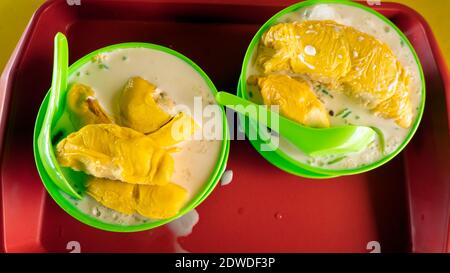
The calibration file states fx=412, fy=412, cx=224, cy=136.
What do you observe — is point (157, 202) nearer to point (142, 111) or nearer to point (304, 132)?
point (142, 111)

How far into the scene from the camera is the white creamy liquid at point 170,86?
69 cm

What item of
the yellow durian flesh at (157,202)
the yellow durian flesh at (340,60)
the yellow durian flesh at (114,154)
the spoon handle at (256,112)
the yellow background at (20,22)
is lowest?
the yellow durian flesh at (157,202)

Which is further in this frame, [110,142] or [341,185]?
[341,185]

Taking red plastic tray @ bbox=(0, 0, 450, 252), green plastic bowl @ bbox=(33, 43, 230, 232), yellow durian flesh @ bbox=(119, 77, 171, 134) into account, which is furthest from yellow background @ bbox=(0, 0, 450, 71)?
yellow durian flesh @ bbox=(119, 77, 171, 134)

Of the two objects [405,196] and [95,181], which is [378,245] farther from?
[95,181]

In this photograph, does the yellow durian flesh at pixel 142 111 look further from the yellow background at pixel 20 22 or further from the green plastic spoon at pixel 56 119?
the yellow background at pixel 20 22

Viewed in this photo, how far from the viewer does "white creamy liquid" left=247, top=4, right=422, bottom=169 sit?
0.72m

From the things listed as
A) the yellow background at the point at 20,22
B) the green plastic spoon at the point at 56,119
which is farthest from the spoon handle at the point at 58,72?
the yellow background at the point at 20,22

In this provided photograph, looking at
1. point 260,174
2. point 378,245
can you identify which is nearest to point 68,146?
point 260,174

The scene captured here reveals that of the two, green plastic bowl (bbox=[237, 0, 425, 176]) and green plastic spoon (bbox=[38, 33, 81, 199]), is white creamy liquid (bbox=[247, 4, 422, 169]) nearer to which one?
green plastic bowl (bbox=[237, 0, 425, 176])

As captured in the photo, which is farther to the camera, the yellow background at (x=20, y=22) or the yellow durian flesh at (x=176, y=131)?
the yellow background at (x=20, y=22)

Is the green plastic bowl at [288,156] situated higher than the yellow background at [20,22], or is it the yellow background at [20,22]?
the yellow background at [20,22]
